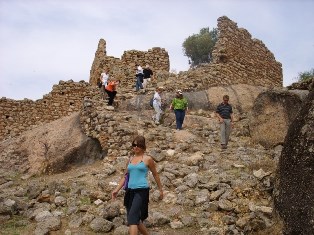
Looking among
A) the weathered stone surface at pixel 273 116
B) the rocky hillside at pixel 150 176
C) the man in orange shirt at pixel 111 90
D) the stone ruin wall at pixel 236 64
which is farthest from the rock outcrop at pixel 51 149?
the stone ruin wall at pixel 236 64

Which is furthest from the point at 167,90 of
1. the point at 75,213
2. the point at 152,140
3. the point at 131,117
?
the point at 75,213

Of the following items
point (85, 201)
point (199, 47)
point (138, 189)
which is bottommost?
point (85, 201)

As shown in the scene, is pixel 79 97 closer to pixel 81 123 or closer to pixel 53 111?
pixel 53 111

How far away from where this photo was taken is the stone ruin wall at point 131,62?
24.4 metres

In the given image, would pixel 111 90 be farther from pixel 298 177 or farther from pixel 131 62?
pixel 298 177

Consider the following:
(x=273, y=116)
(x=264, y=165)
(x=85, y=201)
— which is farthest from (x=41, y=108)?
(x=264, y=165)

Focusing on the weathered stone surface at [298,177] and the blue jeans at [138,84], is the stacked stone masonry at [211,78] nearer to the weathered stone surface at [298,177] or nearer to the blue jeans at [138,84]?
the blue jeans at [138,84]

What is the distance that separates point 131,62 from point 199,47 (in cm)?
2576

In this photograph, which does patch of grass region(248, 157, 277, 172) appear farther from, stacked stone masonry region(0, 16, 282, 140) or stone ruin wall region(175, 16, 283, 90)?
stacked stone masonry region(0, 16, 282, 140)

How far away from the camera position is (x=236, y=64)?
69.6 feet

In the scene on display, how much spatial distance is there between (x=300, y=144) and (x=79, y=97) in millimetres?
17046

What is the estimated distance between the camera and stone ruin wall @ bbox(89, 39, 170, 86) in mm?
24375

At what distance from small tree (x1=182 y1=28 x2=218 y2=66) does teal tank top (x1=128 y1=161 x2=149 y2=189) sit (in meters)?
42.8

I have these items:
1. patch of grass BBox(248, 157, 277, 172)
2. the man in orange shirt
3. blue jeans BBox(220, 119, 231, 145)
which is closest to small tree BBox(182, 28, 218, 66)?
the man in orange shirt
